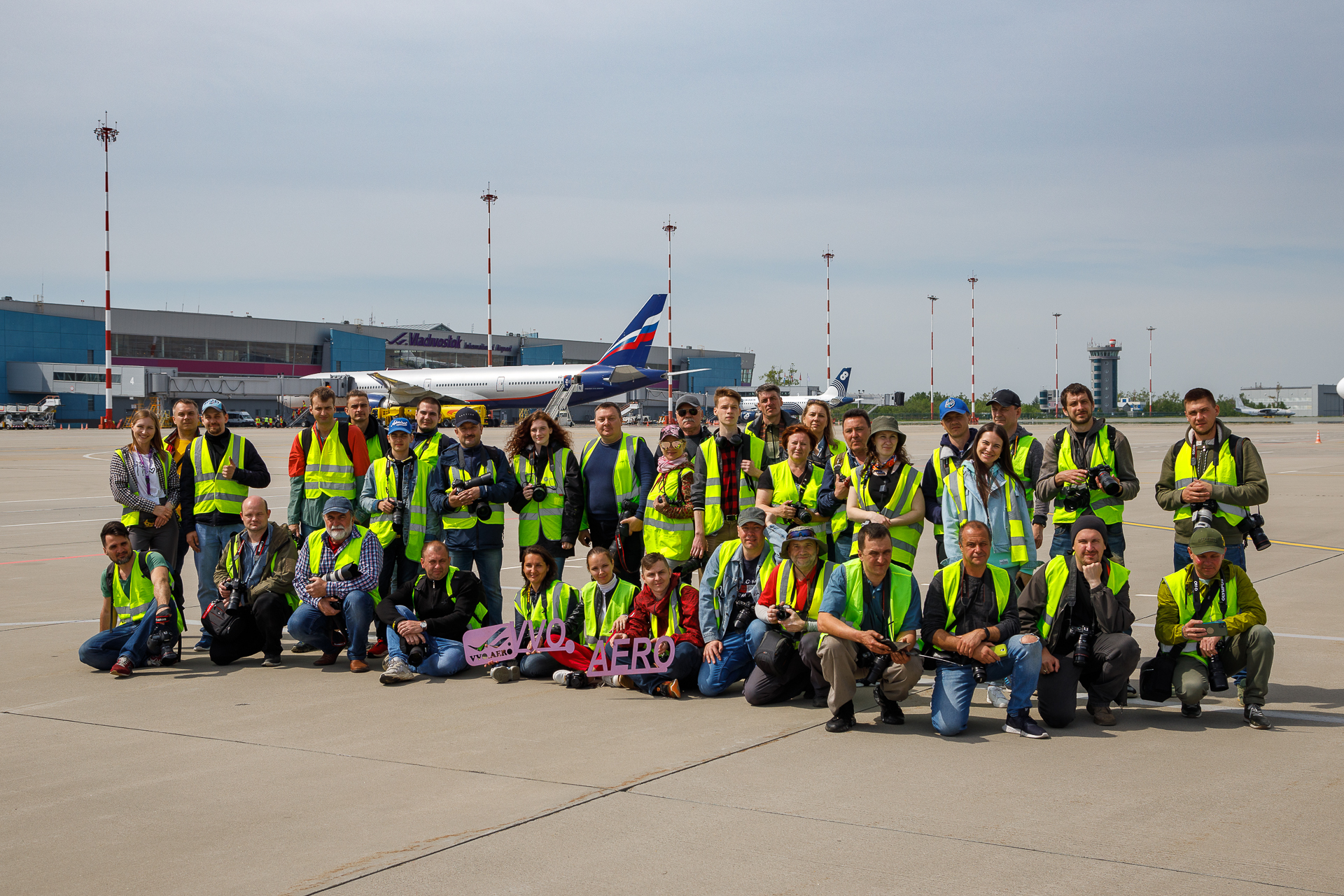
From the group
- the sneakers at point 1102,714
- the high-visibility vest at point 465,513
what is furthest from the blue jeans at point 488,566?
the sneakers at point 1102,714

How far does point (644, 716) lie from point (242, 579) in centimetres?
390

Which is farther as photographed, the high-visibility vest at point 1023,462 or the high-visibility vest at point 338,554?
the high-visibility vest at point 338,554

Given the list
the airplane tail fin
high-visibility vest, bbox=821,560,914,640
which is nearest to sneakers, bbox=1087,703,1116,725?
high-visibility vest, bbox=821,560,914,640

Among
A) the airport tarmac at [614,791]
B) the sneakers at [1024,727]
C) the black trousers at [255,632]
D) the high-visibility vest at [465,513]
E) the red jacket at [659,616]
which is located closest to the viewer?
the airport tarmac at [614,791]

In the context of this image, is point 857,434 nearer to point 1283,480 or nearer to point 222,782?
point 222,782

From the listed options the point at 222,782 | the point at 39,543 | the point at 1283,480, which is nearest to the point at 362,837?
the point at 222,782

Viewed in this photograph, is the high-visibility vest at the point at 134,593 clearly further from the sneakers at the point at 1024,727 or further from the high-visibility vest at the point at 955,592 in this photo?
the sneakers at the point at 1024,727

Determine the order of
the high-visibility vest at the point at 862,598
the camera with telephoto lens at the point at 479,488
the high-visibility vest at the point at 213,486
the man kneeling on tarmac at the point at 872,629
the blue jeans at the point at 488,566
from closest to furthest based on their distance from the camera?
the man kneeling on tarmac at the point at 872,629
the high-visibility vest at the point at 862,598
the camera with telephoto lens at the point at 479,488
the blue jeans at the point at 488,566
the high-visibility vest at the point at 213,486

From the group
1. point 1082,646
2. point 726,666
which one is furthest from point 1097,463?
point 726,666

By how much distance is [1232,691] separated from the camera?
23.9ft

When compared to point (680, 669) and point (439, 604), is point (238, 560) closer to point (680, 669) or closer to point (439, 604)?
point (439, 604)

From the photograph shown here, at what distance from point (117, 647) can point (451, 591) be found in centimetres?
255

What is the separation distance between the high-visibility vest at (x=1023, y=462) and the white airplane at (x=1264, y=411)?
126375 mm

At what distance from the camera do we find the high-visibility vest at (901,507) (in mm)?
7660
